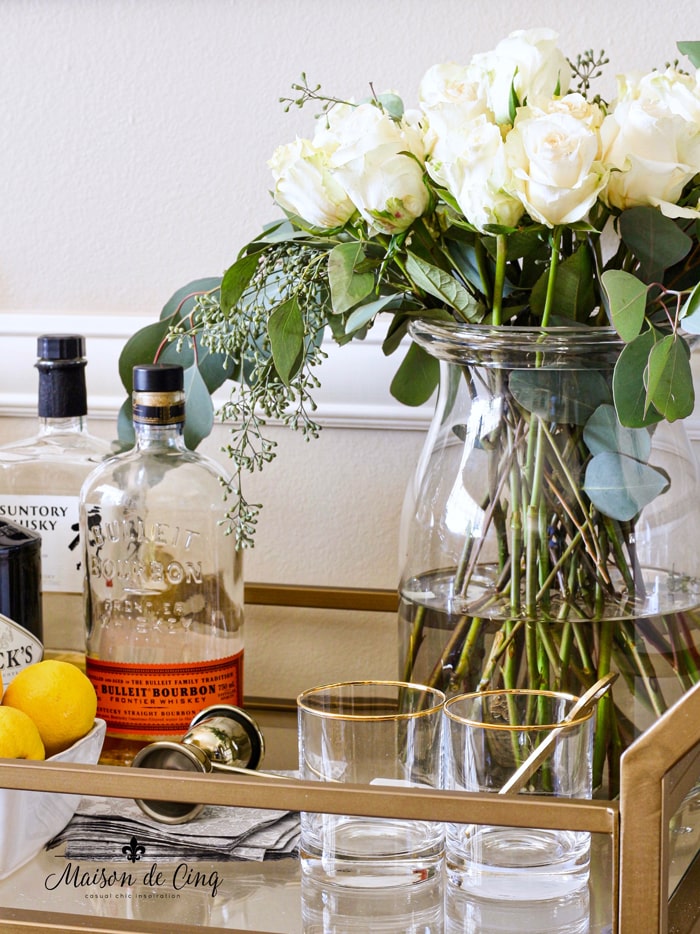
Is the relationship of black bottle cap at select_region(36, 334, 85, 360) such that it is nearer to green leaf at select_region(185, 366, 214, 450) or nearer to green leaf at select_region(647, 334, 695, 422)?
green leaf at select_region(185, 366, 214, 450)

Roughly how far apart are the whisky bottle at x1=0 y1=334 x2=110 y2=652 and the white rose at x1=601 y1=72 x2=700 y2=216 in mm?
377

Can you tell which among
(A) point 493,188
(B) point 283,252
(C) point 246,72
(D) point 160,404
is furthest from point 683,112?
(C) point 246,72

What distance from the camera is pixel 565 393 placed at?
0.52 meters

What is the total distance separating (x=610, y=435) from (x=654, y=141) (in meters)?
0.14

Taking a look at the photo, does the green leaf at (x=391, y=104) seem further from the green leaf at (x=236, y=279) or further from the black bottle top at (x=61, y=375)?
the black bottle top at (x=61, y=375)

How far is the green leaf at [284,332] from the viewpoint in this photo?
0.54m

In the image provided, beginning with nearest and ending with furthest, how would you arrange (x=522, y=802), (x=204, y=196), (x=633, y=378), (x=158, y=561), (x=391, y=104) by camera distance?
(x=522, y=802) < (x=633, y=378) < (x=391, y=104) < (x=158, y=561) < (x=204, y=196)

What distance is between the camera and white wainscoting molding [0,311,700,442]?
0.81m

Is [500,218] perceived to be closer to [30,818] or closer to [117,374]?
[30,818]

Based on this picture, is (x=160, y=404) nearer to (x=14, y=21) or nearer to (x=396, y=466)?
(x=396, y=466)

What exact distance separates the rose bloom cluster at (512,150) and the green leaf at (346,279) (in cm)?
2

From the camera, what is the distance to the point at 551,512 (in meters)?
0.53

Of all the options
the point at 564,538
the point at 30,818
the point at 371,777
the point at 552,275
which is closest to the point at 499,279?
the point at 552,275

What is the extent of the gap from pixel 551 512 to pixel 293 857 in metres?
0.21
